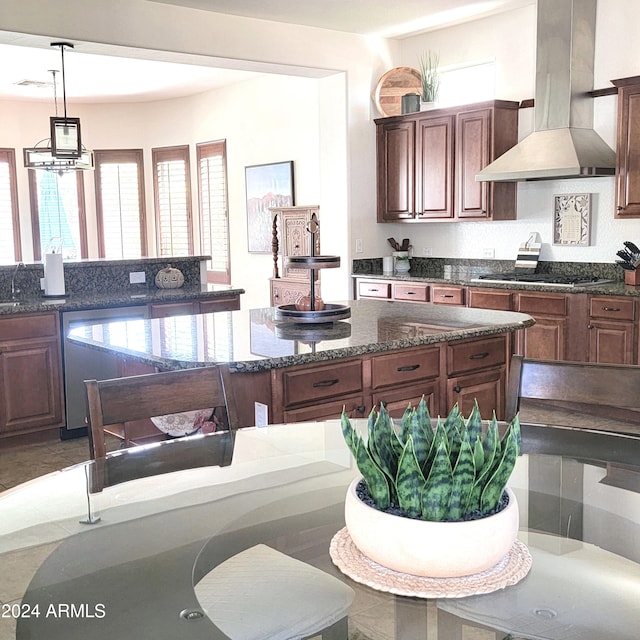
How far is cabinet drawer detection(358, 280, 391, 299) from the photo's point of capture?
6.48 m

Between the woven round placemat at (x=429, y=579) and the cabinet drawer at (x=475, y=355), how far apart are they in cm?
200

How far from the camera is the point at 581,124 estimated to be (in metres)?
5.39

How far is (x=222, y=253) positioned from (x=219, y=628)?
818 centimetres

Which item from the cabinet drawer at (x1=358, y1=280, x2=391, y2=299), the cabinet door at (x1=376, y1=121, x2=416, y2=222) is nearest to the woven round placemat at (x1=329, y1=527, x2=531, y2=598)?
the cabinet drawer at (x1=358, y1=280, x2=391, y2=299)

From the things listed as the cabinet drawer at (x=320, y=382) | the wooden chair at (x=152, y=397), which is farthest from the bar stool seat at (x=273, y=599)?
the cabinet drawer at (x=320, y=382)

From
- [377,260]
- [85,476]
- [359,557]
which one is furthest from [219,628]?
[377,260]

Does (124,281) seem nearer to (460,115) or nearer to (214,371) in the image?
(460,115)

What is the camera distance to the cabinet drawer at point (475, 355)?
3.31m

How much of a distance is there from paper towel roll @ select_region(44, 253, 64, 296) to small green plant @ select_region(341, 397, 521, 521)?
4.23m

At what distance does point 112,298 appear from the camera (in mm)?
5098

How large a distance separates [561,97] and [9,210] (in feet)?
22.2

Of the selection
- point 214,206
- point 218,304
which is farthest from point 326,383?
point 214,206

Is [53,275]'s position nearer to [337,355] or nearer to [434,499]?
[337,355]

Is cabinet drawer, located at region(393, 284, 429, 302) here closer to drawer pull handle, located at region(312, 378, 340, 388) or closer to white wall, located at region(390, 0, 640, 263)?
white wall, located at region(390, 0, 640, 263)
